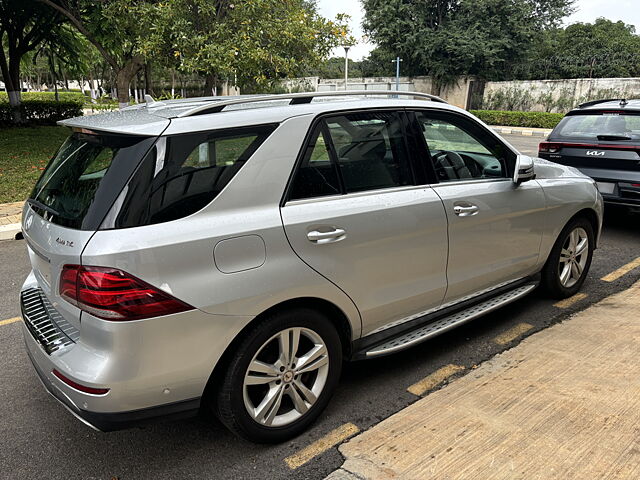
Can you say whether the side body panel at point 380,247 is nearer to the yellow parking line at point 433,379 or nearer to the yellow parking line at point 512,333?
the yellow parking line at point 433,379

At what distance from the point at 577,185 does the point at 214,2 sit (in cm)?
822

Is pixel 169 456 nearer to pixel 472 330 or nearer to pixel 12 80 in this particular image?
pixel 472 330

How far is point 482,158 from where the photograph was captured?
369 cm

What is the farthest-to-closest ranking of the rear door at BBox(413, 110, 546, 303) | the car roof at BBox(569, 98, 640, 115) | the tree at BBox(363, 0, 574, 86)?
the tree at BBox(363, 0, 574, 86) < the car roof at BBox(569, 98, 640, 115) < the rear door at BBox(413, 110, 546, 303)

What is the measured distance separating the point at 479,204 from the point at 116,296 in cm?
229

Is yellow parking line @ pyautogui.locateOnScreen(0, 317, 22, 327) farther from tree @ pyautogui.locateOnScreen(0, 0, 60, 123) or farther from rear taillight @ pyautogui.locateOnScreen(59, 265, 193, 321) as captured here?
tree @ pyautogui.locateOnScreen(0, 0, 60, 123)

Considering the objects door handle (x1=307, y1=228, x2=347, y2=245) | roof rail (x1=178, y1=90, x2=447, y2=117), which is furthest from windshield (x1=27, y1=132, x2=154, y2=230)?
door handle (x1=307, y1=228, x2=347, y2=245)

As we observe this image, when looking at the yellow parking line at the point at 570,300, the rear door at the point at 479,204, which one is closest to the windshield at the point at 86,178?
the rear door at the point at 479,204

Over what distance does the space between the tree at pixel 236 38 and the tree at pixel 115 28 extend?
637mm

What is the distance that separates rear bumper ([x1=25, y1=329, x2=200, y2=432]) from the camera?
2156 mm

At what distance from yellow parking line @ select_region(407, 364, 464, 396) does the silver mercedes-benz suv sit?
1.03 feet

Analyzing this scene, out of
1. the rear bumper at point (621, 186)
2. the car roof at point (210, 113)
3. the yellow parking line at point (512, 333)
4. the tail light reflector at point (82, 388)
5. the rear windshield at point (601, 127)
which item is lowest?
the yellow parking line at point (512, 333)

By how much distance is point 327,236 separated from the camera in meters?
2.58

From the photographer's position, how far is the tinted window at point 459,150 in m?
3.30
